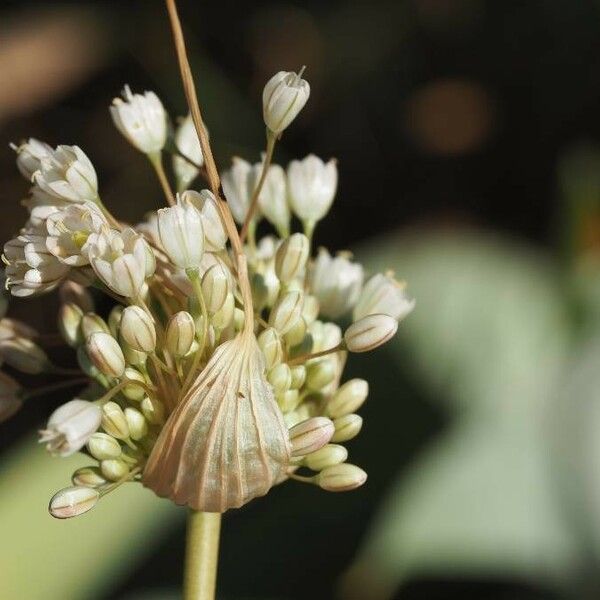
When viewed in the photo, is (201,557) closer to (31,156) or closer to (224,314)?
(224,314)

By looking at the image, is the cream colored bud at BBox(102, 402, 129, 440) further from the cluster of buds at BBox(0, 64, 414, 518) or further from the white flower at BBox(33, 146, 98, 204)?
the white flower at BBox(33, 146, 98, 204)

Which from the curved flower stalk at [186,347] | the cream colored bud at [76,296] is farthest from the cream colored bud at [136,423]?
the cream colored bud at [76,296]

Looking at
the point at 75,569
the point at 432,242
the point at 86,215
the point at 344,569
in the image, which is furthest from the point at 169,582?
the point at 86,215

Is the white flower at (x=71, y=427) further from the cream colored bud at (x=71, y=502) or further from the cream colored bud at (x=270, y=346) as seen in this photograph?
the cream colored bud at (x=270, y=346)

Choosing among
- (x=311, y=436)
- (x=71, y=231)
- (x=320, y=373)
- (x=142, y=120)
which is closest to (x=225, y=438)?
(x=311, y=436)

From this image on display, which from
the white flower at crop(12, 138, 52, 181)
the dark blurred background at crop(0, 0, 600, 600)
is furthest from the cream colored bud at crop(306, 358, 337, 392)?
the dark blurred background at crop(0, 0, 600, 600)

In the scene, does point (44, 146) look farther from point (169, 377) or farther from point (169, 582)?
point (169, 582)
